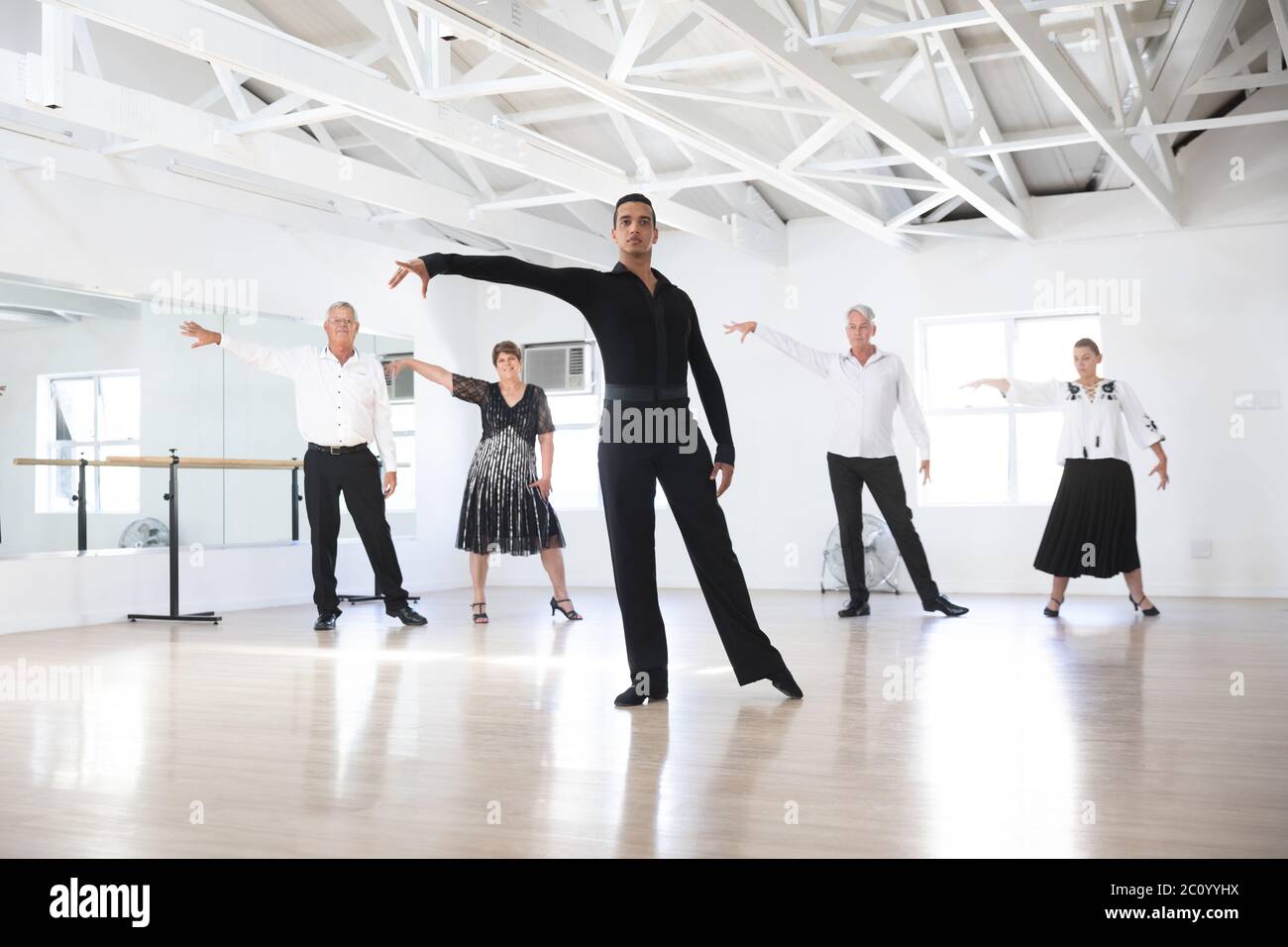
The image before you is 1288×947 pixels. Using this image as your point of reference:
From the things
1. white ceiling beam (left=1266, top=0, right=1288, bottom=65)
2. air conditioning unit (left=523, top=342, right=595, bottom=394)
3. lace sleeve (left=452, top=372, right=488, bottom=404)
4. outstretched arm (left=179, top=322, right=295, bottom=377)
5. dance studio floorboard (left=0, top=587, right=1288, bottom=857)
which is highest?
white ceiling beam (left=1266, top=0, right=1288, bottom=65)

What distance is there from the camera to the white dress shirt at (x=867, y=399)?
691cm

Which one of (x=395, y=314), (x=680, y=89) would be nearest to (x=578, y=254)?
(x=395, y=314)

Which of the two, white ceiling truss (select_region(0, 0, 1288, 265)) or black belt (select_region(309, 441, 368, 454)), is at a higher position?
white ceiling truss (select_region(0, 0, 1288, 265))

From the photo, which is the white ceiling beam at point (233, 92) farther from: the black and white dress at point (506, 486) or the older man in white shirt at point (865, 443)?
the older man in white shirt at point (865, 443)

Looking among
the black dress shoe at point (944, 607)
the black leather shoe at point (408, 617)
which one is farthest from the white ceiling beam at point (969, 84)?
the black leather shoe at point (408, 617)

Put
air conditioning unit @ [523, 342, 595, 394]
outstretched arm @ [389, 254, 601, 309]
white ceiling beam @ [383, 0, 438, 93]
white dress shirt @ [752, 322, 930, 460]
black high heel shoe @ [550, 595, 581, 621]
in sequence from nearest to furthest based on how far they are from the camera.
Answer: outstretched arm @ [389, 254, 601, 309], white ceiling beam @ [383, 0, 438, 93], black high heel shoe @ [550, 595, 581, 621], white dress shirt @ [752, 322, 930, 460], air conditioning unit @ [523, 342, 595, 394]

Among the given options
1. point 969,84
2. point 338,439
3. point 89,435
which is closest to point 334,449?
point 338,439

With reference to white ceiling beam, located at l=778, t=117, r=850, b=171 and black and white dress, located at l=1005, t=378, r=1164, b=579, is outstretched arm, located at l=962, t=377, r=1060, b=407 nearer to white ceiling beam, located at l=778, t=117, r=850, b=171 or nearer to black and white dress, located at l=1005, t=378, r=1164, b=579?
black and white dress, located at l=1005, t=378, r=1164, b=579

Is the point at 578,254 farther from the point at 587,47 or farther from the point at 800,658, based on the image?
the point at 800,658

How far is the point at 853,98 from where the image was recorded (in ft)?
18.4

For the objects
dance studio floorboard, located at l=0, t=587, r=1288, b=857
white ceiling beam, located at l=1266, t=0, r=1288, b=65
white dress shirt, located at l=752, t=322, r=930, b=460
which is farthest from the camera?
white dress shirt, located at l=752, t=322, r=930, b=460

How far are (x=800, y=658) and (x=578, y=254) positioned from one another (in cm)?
521

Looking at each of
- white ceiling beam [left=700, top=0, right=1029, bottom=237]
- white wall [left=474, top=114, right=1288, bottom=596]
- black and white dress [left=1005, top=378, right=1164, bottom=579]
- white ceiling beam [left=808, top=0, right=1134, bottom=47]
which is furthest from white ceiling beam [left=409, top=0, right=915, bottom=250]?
white wall [left=474, top=114, right=1288, bottom=596]

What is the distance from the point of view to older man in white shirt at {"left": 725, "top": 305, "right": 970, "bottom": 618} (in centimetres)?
681
